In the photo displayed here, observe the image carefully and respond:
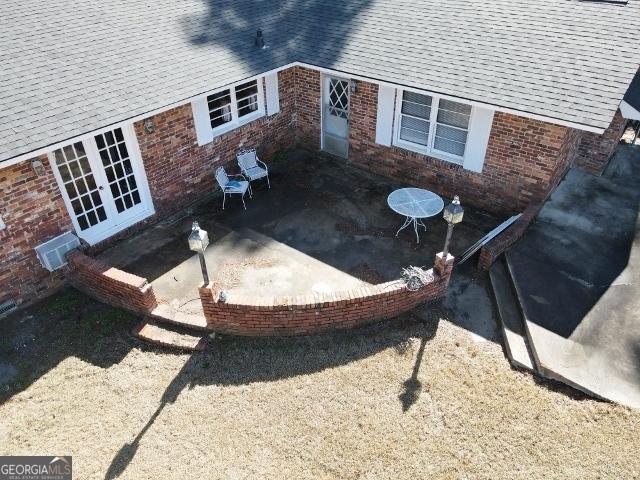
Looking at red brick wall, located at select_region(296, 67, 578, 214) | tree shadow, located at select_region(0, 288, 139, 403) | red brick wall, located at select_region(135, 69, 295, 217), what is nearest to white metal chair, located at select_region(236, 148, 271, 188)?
red brick wall, located at select_region(135, 69, 295, 217)

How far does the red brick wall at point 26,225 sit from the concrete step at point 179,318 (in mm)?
2308

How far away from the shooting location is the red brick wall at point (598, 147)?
11.4 metres

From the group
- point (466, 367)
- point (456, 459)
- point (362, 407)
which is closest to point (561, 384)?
point (466, 367)

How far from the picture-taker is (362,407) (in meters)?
6.49

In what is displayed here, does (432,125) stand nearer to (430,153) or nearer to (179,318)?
(430,153)

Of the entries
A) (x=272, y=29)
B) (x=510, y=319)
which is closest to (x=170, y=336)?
(x=510, y=319)

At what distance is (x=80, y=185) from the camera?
859 cm

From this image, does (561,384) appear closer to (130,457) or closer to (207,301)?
(207,301)

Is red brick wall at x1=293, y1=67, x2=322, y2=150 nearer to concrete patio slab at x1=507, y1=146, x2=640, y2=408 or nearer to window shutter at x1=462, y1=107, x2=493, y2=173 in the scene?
window shutter at x1=462, y1=107, x2=493, y2=173

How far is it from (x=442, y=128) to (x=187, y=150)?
5778 millimetres

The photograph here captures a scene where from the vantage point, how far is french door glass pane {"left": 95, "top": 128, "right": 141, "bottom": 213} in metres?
8.72

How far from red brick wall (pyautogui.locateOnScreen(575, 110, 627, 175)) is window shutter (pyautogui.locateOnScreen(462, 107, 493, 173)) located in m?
3.58

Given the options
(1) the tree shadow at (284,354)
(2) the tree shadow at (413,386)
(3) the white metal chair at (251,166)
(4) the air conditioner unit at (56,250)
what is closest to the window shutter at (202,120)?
(3) the white metal chair at (251,166)

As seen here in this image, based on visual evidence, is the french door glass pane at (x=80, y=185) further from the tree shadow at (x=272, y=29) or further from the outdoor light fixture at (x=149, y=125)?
the tree shadow at (x=272, y=29)
